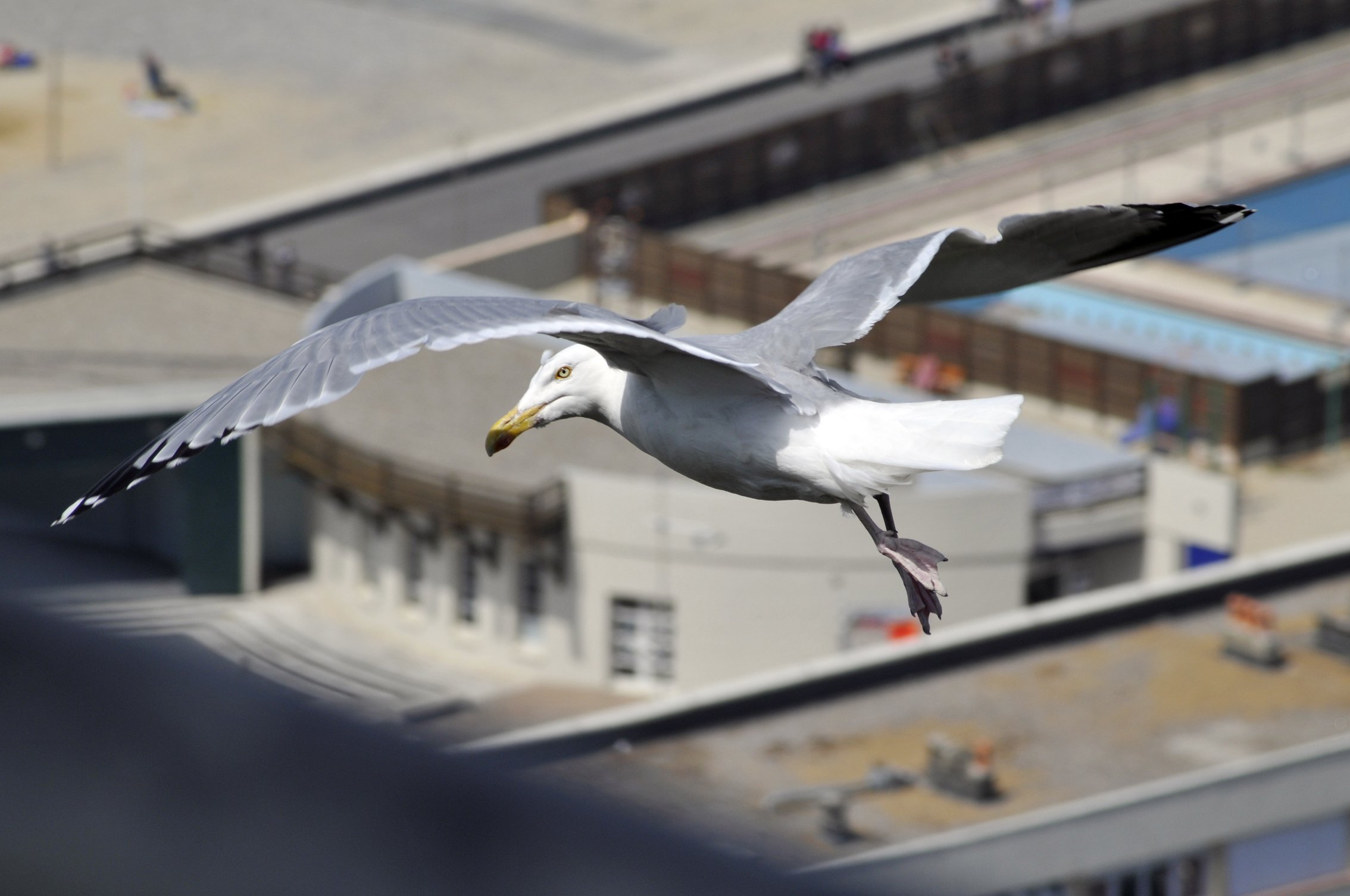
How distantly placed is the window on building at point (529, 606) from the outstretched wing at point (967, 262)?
35817mm

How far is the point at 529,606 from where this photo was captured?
Result: 160ft

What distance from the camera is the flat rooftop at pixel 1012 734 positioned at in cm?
3384

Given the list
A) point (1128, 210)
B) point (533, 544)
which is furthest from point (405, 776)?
point (533, 544)

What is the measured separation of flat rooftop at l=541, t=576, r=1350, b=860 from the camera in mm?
33844

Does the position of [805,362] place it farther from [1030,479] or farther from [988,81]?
[988,81]

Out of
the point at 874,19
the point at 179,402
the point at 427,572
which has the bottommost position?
the point at 427,572

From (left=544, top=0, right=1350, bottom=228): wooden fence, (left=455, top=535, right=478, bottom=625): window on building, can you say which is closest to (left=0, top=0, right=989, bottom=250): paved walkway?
(left=544, top=0, right=1350, bottom=228): wooden fence

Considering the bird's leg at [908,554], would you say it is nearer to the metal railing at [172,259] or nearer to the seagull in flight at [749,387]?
the seagull in flight at [749,387]

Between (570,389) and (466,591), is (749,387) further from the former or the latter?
(466,591)

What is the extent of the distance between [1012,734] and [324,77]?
5182 centimetres

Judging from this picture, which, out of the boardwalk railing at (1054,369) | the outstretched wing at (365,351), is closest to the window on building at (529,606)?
the boardwalk railing at (1054,369)

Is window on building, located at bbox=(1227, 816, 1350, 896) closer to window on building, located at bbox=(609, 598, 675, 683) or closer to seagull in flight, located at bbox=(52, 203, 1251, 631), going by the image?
window on building, located at bbox=(609, 598, 675, 683)

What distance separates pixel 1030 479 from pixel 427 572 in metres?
14.0

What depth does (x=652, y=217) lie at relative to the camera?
70188 millimetres
